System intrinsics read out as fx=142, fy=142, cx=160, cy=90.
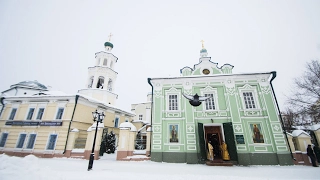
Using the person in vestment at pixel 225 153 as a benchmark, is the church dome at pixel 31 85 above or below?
above

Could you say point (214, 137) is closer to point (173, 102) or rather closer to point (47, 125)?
point (173, 102)

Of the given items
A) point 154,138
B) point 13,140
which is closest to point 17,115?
point 13,140

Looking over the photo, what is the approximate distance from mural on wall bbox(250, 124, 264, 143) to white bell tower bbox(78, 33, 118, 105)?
755 inches

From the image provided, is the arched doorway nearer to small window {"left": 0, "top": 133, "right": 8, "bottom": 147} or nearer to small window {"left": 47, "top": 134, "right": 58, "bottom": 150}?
small window {"left": 47, "top": 134, "right": 58, "bottom": 150}

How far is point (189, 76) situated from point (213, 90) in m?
2.68

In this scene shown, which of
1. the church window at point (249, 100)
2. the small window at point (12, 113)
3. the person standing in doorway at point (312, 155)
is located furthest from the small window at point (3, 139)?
the person standing in doorway at point (312, 155)

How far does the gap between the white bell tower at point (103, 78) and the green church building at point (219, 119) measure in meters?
11.0

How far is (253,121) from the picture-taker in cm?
1242

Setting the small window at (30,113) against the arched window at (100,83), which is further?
the arched window at (100,83)

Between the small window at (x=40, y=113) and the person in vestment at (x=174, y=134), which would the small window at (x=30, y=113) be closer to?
the small window at (x=40, y=113)

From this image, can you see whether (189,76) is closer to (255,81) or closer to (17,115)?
(255,81)

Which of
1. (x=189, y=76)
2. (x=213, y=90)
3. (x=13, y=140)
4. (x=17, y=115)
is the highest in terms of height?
(x=189, y=76)

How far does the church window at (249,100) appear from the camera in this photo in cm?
1312

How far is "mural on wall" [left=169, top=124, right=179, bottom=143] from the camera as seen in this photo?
12680 mm
